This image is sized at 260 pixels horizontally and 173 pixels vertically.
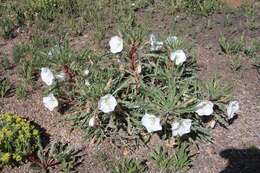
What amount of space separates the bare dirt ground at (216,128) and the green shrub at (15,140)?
0.75 feet

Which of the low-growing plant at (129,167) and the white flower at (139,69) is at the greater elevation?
the white flower at (139,69)

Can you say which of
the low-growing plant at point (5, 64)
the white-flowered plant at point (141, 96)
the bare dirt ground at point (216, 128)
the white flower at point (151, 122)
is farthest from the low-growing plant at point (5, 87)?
the white flower at point (151, 122)

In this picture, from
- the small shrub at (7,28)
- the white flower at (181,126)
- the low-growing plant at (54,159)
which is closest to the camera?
the white flower at (181,126)

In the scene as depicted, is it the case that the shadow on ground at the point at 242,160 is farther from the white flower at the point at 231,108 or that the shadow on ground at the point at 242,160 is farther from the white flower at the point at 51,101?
the white flower at the point at 51,101

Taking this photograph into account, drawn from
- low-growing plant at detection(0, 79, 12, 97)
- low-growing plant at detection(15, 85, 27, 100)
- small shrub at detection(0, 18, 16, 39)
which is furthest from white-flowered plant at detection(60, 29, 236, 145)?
small shrub at detection(0, 18, 16, 39)

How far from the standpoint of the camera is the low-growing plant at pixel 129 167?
534cm

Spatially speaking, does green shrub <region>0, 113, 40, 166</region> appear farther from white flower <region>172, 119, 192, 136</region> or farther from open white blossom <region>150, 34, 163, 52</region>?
open white blossom <region>150, 34, 163, 52</region>

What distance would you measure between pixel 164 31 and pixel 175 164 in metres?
3.11

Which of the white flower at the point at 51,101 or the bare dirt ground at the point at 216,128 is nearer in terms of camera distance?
the bare dirt ground at the point at 216,128

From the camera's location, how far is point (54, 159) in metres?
5.57

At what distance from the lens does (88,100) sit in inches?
219

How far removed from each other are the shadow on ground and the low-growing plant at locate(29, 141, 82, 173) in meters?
1.72

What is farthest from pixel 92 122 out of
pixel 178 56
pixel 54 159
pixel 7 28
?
pixel 7 28

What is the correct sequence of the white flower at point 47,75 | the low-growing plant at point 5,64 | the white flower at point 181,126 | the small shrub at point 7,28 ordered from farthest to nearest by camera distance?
1. the small shrub at point 7,28
2. the low-growing plant at point 5,64
3. the white flower at point 47,75
4. the white flower at point 181,126
